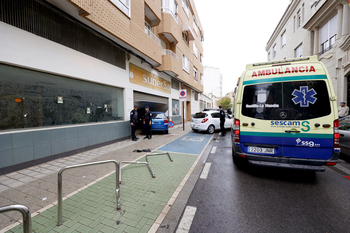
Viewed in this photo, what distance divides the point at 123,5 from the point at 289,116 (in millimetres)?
8072

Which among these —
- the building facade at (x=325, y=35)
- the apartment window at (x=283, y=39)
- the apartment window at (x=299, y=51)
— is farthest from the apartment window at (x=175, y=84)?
the apartment window at (x=283, y=39)

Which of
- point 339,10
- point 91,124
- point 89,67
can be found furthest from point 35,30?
point 339,10

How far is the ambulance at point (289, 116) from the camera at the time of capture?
319cm

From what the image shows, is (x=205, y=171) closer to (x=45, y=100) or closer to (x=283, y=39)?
(x=45, y=100)

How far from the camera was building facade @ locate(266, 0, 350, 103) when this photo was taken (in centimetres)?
1030

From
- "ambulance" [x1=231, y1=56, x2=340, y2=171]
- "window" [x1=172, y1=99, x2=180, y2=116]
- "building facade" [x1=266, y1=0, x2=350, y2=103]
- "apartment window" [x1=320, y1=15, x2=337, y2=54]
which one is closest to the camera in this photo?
"ambulance" [x1=231, y1=56, x2=340, y2=171]

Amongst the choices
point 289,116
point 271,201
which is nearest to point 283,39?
point 289,116

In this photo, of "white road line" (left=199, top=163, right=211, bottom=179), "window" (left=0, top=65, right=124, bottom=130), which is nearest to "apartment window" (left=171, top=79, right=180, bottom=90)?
"window" (left=0, top=65, right=124, bottom=130)

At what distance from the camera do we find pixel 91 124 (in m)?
6.43

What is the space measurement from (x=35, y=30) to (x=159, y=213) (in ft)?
19.8

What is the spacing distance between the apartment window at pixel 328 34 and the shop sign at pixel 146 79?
13140 mm

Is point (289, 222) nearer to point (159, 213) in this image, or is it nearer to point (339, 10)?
point (159, 213)

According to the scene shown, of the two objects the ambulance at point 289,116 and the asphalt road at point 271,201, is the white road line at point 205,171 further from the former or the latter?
the ambulance at point 289,116

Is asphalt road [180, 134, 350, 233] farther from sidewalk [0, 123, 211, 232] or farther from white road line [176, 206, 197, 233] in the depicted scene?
sidewalk [0, 123, 211, 232]
